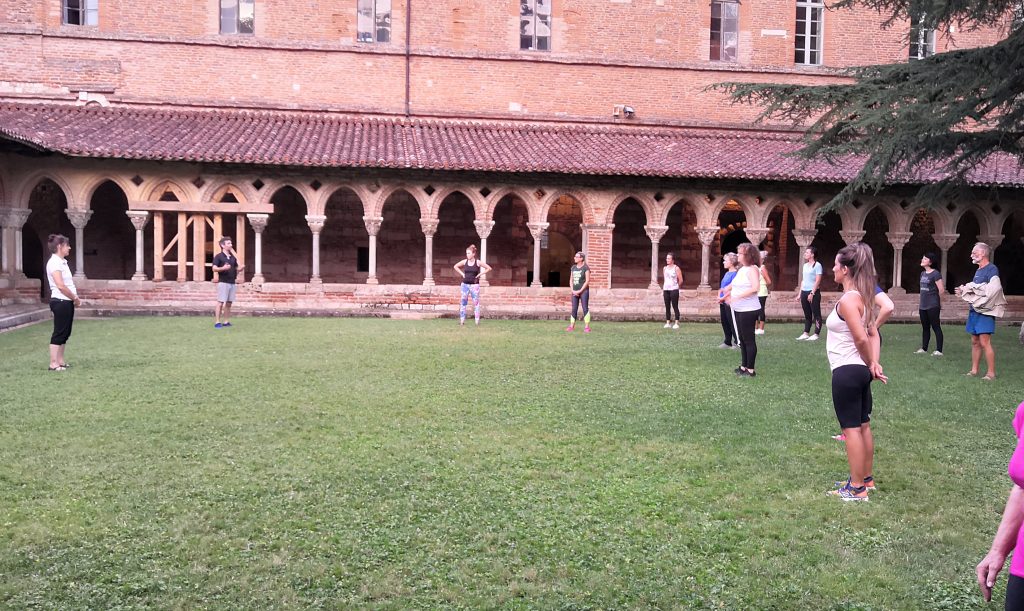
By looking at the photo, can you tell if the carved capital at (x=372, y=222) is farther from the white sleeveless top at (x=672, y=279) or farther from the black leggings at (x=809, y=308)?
the black leggings at (x=809, y=308)

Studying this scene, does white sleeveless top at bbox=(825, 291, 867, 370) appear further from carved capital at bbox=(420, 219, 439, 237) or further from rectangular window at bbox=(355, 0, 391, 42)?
rectangular window at bbox=(355, 0, 391, 42)

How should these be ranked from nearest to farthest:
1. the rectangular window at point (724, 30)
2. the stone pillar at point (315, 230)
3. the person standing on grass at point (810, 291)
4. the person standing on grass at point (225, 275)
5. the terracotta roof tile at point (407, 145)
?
the person standing on grass at point (810, 291), the person standing on grass at point (225, 275), the terracotta roof tile at point (407, 145), the stone pillar at point (315, 230), the rectangular window at point (724, 30)

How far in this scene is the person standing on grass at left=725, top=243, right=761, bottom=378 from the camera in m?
9.62

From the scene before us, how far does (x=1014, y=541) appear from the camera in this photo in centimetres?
258

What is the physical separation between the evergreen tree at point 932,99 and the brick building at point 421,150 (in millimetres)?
4948

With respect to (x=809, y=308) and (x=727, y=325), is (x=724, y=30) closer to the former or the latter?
(x=809, y=308)

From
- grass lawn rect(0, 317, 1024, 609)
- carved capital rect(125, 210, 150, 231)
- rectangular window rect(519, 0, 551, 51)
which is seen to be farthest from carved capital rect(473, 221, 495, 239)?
grass lawn rect(0, 317, 1024, 609)

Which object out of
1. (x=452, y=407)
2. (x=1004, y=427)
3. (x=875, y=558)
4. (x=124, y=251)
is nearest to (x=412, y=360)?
(x=452, y=407)

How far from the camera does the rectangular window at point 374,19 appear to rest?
22656mm

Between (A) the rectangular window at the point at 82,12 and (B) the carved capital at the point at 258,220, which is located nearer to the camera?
(B) the carved capital at the point at 258,220

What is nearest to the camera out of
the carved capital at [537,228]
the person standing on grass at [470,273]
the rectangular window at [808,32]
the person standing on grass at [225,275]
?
the person standing on grass at [225,275]

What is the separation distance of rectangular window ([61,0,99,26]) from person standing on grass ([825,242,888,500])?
22.0m

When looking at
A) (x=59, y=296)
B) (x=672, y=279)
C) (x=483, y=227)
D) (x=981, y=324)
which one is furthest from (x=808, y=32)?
(x=59, y=296)

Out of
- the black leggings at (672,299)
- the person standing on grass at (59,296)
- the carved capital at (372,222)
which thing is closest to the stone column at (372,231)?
the carved capital at (372,222)
